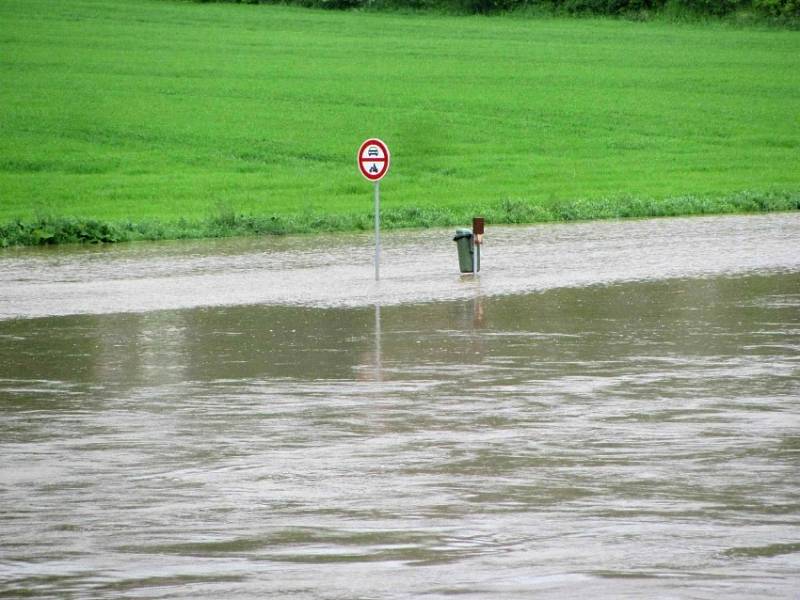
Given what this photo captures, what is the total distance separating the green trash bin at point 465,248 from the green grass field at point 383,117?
9.71m

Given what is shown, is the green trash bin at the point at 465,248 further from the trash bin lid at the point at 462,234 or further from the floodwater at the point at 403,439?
Result: the floodwater at the point at 403,439

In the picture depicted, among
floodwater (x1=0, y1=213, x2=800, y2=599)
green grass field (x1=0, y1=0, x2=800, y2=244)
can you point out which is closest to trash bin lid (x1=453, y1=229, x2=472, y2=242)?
floodwater (x1=0, y1=213, x2=800, y2=599)

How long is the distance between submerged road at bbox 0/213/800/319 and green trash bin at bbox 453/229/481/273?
33 centimetres

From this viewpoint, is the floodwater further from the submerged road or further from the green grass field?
the green grass field

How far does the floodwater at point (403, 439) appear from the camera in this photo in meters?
7.91

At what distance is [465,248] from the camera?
24.4m

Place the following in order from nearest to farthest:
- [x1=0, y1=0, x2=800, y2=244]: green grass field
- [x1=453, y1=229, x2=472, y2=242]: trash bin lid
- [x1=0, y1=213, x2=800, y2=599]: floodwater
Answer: [x1=0, y1=213, x2=800, y2=599]: floodwater
[x1=453, y1=229, x2=472, y2=242]: trash bin lid
[x1=0, y1=0, x2=800, y2=244]: green grass field

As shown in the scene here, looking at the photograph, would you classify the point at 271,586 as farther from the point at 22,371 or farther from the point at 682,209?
the point at 682,209

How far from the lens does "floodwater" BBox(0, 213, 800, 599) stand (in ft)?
25.9

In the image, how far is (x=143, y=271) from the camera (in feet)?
84.9

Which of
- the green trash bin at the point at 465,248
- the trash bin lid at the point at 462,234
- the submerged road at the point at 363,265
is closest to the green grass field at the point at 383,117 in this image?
the submerged road at the point at 363,265

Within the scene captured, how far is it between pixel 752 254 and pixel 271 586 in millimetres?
21254

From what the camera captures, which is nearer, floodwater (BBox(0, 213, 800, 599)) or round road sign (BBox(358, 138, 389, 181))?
floodwater (BBox(0, 213, 800, 599))

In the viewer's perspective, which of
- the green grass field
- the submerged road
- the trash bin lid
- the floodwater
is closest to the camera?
the floodwater
